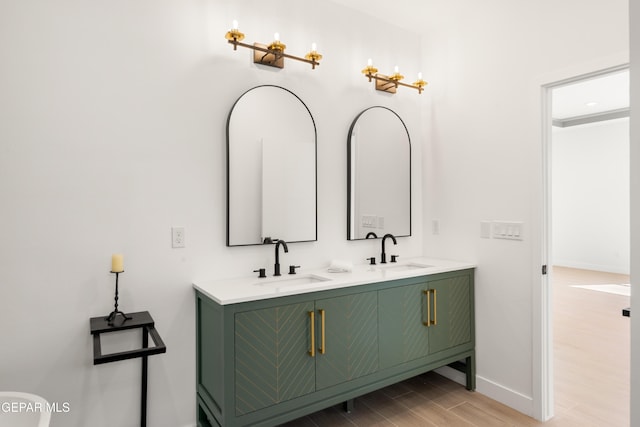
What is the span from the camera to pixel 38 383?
1.86m

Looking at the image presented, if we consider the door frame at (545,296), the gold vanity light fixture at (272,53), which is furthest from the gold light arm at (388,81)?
the door frame at (545,296)

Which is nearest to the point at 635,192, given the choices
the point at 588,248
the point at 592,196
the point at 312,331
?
the point at 312,331

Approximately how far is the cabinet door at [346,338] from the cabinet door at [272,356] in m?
0.07

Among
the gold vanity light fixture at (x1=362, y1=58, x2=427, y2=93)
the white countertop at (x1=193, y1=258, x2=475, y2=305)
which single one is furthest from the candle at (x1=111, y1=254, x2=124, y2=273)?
the gold vanity light fixture at (x1=362, y1=58, x2=427, y2=93)

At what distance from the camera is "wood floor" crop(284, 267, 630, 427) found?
2.44 metres

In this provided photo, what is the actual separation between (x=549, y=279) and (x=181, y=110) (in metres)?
2.42

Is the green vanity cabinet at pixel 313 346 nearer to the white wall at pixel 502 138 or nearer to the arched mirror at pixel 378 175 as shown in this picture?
the white wall at pixel 502 138

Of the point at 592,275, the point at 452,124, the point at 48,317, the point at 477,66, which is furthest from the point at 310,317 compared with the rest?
the point at 592,275

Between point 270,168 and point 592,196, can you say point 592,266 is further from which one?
point 270,168

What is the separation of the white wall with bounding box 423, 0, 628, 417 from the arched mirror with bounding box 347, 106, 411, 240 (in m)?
0.26

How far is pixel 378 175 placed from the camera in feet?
9.92

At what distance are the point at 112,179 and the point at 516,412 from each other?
274 centimetres

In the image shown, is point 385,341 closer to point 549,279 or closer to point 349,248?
point 349,248

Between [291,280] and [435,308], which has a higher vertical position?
[291,280]
